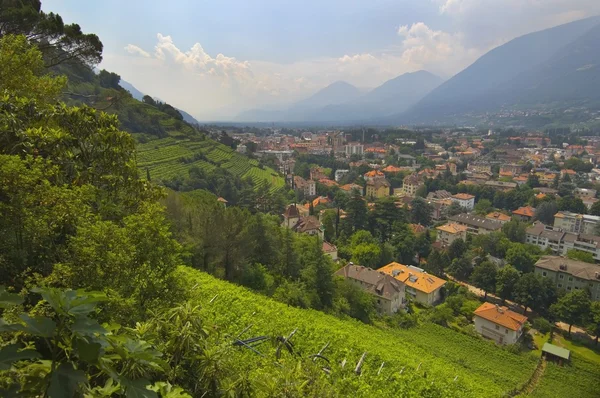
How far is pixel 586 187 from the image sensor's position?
55062mm

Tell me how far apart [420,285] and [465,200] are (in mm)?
30790

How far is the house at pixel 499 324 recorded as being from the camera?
65.9ft

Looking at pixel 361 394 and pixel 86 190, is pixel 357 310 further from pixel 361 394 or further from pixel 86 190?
pixel 86 190

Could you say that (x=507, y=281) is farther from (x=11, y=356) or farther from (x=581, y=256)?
(x=11, y=356)

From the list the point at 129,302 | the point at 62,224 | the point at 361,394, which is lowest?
the point at 361,394

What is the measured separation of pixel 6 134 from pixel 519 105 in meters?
236

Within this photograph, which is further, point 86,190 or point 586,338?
point 586,338

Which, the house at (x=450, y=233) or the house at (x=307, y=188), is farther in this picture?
the house at (x=307, y=188)

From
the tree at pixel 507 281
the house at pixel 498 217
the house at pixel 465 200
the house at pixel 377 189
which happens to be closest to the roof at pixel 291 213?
the tree at pixel 507 281

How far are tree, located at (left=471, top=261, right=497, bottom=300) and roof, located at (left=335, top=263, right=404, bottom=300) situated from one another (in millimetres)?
7111

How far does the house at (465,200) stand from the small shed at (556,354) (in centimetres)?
3384

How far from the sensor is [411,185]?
187 feet

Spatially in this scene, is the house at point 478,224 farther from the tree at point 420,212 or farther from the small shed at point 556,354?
the small shed at point 556,354

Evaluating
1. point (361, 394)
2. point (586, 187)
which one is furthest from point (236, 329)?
point (586, 187)
